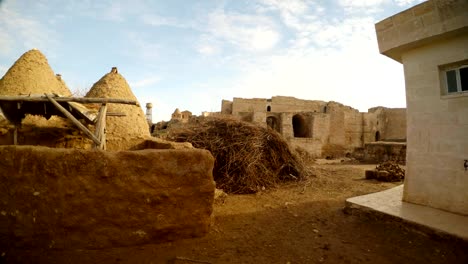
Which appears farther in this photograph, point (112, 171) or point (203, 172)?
point (203, 172)

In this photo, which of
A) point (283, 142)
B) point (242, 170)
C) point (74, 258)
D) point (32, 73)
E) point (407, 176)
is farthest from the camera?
point (283, 142)

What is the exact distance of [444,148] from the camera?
3.71 meters

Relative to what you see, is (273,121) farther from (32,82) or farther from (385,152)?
(32,82)

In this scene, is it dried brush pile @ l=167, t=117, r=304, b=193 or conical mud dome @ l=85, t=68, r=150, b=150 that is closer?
conical mud dome @ l=85, t=68, r=150, b=150

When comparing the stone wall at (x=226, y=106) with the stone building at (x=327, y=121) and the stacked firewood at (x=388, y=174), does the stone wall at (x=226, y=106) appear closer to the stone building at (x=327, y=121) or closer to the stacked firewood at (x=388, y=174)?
the stone building at (x=327, y=121)

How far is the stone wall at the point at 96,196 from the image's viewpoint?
2.46 meters

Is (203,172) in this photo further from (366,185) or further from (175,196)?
(366,185)

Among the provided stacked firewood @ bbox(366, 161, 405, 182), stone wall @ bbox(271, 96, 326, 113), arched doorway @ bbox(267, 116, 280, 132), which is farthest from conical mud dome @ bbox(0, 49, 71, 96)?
stone wall @ bbox(271, 96, 326, 113)

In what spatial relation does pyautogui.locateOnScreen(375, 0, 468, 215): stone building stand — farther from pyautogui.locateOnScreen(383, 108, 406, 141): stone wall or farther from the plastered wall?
pyautogui.locateOnScreen(383, 108, 406, 141): stone wall

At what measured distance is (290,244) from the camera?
3.15 meters

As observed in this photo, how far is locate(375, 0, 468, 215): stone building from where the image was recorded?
3.49 metres

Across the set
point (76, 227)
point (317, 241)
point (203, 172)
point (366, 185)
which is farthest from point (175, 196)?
point (366, 185)

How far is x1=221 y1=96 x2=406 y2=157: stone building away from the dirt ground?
1384cm

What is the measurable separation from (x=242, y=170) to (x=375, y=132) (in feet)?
72.8
